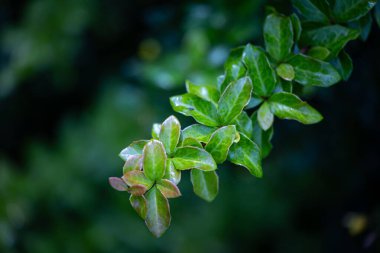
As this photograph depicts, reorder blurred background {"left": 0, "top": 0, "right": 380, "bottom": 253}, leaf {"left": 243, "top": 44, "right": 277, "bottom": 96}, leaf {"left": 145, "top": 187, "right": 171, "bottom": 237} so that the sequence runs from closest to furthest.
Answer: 1. leaf {"left": 145, "top": 187, "right": 171, "bottom": 237}
2. leaf {"left": 243, "top": 44, "right": 277, "bottom": 96}
3. blurred background {"left": 0, "top": 0, "right": 380, "bottom": 253}

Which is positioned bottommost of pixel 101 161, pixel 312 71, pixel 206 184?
pixel 101 161

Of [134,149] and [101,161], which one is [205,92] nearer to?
[134,149]

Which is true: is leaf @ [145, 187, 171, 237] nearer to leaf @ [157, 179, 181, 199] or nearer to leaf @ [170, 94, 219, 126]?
leaf @ [157, 179, 181, 199]

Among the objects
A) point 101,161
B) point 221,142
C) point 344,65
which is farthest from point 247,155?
point 101,161

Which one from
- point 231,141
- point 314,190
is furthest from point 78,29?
point 231,141

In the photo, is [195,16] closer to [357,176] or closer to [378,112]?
[378,112]

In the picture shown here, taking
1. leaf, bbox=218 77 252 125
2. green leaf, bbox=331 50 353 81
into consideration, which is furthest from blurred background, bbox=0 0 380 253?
leaf, bbox=218 77 252 125

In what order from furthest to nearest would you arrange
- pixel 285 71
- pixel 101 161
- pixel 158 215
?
pixel 101 161
pixel 285 71
pixel 158 215

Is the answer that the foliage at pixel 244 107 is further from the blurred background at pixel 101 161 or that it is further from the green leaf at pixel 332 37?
the blurred background at pixel 101 161
